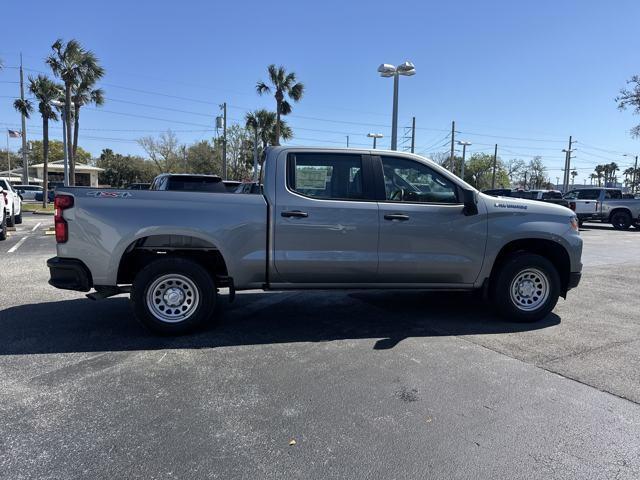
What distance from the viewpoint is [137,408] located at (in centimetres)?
351

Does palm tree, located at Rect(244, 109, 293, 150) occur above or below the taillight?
above

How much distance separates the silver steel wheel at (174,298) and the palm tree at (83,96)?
2853 centimetres

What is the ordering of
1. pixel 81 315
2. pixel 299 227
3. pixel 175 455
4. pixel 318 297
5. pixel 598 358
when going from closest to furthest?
1. pixel 175 455
2. pixel 598 358
3. pixel 299 227
4. pixel 81 315
5. pixel 318 297

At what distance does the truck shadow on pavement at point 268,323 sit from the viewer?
16.2 feet

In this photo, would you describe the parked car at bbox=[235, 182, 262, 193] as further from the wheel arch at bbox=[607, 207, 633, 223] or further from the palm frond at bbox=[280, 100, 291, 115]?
the palm frond at bbox=[280, 100, 291, 115]

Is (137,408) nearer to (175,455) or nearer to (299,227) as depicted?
(175,455)

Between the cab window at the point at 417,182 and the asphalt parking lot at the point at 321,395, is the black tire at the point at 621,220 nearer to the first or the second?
the asphalt parking lot at the point at 321,395

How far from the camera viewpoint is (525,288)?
19.2 feet

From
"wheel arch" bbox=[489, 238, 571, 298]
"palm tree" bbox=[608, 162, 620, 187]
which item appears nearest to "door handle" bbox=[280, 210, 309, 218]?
"wheel arch" bbox=[489, 238, 571, 298]

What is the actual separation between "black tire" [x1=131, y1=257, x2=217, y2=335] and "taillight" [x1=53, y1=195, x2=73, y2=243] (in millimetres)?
810

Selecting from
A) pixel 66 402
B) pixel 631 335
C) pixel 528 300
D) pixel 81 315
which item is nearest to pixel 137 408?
pixel 66 402

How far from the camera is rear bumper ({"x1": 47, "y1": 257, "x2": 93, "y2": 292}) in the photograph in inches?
192

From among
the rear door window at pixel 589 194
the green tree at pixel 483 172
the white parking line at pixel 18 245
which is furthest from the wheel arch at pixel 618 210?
the green tree at pixel 483 172

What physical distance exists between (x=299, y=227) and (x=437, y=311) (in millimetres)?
2423
